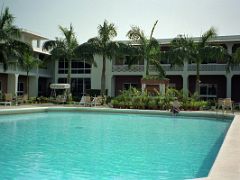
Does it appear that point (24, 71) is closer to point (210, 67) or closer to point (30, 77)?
point (30, 77)

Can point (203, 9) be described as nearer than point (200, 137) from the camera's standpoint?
No

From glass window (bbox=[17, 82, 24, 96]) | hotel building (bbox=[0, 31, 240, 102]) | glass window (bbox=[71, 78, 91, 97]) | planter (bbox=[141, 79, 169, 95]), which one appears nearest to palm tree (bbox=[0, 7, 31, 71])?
hotel building (bbox=[0, 31, 240, 102])

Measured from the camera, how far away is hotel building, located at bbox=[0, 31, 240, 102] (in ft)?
102

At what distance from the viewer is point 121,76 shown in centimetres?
3653

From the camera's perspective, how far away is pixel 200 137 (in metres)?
12.1

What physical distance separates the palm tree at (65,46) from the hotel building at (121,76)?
3.63 m

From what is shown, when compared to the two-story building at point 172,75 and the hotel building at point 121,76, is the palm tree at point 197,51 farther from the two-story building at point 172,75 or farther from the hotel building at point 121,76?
the two-story building at point 172,75

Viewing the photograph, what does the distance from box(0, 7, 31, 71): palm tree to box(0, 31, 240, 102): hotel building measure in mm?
4831

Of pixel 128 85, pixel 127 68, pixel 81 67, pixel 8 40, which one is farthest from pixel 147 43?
pixel 81 67

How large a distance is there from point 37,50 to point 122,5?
72.6 feet

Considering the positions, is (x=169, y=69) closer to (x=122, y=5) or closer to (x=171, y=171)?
(x=122, y=5)

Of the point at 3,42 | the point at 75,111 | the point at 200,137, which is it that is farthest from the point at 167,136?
the point at 3,42

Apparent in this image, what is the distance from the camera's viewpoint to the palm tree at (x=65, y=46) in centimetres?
3103

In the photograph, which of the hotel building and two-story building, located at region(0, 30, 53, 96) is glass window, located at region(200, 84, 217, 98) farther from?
two-story building, located at region(0, 30, 53, 96)
